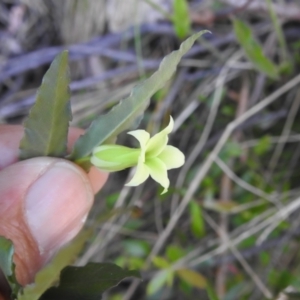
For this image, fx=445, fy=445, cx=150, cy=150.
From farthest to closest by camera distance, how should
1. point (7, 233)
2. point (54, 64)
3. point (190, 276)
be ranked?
point (190, 276) → point (7, 233) → point (54, 64)

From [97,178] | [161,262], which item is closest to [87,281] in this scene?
[97,178]

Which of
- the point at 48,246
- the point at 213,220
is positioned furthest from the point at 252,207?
the point at 48,246

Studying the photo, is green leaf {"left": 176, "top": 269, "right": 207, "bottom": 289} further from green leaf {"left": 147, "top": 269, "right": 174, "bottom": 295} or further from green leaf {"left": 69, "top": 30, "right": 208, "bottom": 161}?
green leaf {"left": 69, "top": 30, "right": 208, "bottom": 161}

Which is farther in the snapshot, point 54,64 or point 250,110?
point 250,110

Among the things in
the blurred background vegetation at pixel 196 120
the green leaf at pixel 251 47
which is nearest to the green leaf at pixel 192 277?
the blurred background vegetation at pixel 196 120

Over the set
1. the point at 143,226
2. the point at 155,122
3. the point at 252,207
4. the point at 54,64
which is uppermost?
the point at 54,64

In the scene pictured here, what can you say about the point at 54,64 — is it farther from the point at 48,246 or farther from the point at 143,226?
the point at 143,226

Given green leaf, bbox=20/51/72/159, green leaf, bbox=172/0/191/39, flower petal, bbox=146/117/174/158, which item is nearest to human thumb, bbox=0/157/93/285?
green leaf, bbox=20/51/72/159
